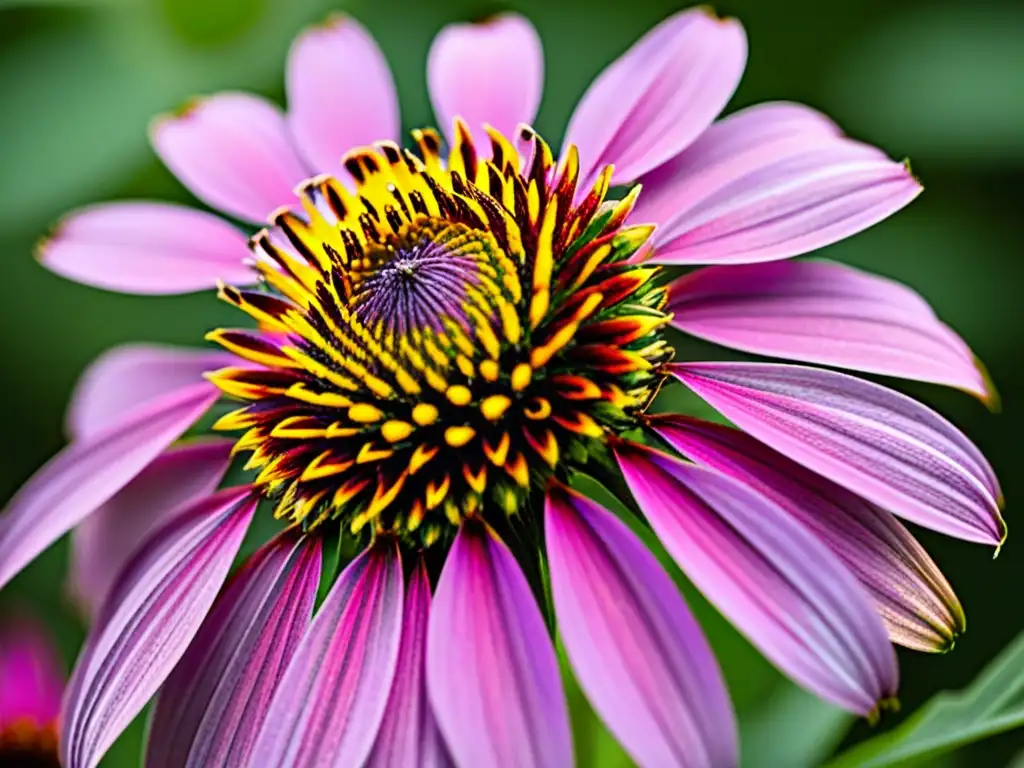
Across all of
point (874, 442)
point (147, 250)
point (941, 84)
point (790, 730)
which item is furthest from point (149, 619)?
point (941, 84)

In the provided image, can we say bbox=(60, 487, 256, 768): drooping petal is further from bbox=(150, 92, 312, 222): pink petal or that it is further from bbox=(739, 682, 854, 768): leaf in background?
bbox=(739, 682, 854, 768): leaf in background

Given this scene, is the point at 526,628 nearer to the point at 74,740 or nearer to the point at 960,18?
the point at 74,740

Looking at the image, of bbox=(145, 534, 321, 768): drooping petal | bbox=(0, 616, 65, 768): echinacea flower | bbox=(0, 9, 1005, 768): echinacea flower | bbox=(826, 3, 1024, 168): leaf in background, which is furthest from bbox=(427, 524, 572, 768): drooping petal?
bbox=(826, 3, 1024, 168): leaf in background

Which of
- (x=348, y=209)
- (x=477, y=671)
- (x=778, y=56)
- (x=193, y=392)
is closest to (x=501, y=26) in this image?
(x=348, y=209)

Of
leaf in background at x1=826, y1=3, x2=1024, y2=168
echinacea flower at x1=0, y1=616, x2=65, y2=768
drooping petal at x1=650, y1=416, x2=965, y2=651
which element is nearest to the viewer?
drooping petal at x1=650, y1=416, x2=965, y2=651

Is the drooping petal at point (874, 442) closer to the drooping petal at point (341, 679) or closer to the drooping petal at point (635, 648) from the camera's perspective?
the drooping petal at point (635, 648)

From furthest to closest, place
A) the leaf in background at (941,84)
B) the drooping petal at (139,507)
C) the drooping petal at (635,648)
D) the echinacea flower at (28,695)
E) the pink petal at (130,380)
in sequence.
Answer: the leaf in background at (941,84)
the echinacea flower at (28,695)
the pink petal at (130,380)
the drooping petal at (139,507)
the drooping petal at (635,648)

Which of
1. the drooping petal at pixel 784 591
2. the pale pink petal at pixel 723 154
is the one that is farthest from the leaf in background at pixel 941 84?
the drooping petal at pixel 784 591
